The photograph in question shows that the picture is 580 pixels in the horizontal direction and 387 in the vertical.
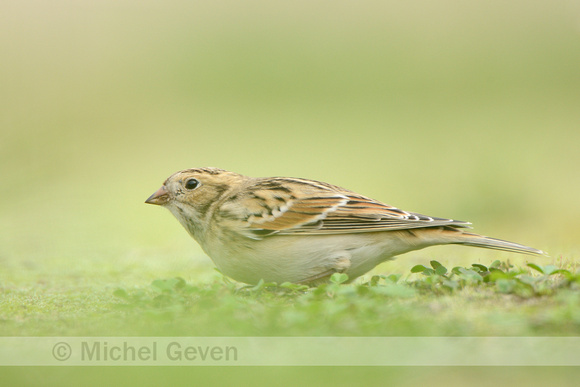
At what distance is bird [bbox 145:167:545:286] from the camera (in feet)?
16.5

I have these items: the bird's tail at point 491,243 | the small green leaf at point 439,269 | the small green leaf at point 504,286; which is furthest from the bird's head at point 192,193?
the small green leaf at point 504,286

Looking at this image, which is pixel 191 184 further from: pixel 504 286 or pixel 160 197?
pixel 504 286

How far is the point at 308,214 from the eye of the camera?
17.2 feet

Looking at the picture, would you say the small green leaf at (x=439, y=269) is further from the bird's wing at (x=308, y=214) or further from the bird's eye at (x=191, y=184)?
the bird's eye at (x=191, y=184)

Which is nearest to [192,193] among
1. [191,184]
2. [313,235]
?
[191,184]

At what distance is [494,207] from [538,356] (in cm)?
676

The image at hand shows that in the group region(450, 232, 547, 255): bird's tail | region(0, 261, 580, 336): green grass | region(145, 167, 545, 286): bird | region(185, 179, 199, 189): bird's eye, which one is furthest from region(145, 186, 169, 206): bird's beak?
region(450, 232, 547, 255): bird's tail

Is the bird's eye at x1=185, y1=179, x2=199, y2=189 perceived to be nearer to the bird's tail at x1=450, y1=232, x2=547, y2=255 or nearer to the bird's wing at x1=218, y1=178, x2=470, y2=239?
the bird's wing at x1=218, y1=178, x2=470, y2=239

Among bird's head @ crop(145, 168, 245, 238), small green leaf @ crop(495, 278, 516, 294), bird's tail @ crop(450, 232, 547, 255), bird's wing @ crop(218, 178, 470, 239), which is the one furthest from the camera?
bird's head @ crop(145, 168, 245, 238)

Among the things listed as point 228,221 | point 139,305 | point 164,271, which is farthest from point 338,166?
point 139,305

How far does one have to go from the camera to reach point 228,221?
5.28 metres

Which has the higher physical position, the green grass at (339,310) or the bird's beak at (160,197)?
the bird's beak at (160,197)

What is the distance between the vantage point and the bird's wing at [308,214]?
5098 mm

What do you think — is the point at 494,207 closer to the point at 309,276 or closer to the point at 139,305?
the point at 309,276
